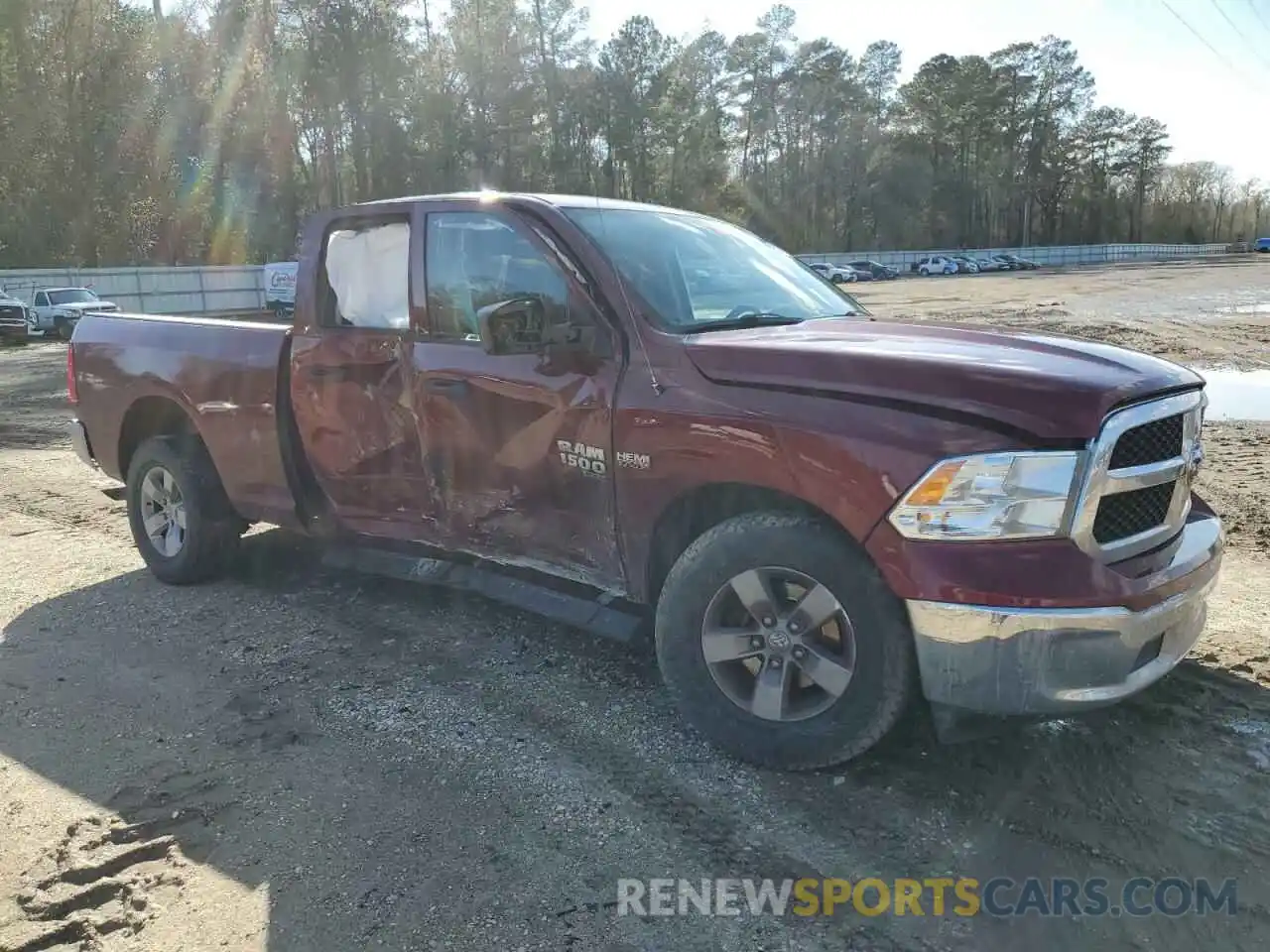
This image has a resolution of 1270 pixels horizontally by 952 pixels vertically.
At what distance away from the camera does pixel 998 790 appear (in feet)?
10.6

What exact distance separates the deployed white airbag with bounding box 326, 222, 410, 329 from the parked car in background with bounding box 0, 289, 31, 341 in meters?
27.9

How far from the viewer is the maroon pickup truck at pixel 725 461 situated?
2836mm

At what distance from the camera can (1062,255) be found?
87812 millimetres

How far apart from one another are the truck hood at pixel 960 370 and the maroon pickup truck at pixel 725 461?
0.04 ft

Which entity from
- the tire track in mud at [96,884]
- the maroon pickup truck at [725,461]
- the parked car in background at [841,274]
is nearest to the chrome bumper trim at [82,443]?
the maroon pickup truck at [725,461]

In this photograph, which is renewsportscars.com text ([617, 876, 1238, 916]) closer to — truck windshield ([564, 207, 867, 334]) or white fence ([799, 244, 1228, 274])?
truck windshield ([564, 207, 867, 334])

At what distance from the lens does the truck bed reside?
16.3ft

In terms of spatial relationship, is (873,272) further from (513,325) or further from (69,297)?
(513,325)

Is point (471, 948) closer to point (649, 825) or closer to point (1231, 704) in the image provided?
point (649, 825)

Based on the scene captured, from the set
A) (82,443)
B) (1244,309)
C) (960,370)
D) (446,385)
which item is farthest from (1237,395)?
(1244,309)

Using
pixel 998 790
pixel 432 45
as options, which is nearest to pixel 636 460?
pixel 998 790

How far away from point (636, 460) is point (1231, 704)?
2426 millimetres

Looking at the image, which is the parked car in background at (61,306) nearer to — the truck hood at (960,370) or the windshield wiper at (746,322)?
the windshield wiper at (746,322)

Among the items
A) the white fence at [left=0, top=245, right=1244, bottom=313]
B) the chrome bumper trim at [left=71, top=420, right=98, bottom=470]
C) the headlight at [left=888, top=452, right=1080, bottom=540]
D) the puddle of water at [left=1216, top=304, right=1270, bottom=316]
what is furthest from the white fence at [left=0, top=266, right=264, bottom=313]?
the headlight at [left=888, top=452, right=1080, bottom=540]
